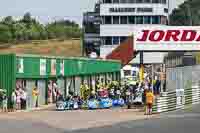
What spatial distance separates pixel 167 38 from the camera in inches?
1742

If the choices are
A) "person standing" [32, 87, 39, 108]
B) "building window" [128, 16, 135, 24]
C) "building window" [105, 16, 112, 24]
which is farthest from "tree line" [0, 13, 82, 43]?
"person standing" [32, 87, 39, 108]

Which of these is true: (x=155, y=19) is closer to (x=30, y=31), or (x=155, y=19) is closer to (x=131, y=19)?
(x=131, y=19)

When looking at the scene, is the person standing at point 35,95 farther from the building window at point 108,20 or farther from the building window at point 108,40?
the building window at point 108,20

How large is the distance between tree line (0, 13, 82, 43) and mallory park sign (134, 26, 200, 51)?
9631 centimetres

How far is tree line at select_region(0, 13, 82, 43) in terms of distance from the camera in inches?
5571

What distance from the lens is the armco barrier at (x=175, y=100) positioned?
34.3 meters

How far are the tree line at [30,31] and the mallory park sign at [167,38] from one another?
96.3 meters

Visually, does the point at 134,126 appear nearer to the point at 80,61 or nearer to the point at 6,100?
the point at 6,100

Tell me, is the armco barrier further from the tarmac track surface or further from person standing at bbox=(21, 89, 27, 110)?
person standing at bbox=(21, 89, 27, 110)

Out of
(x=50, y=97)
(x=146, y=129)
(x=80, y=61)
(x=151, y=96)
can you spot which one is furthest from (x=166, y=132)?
(x=80, y=61)

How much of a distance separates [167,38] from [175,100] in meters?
8.80

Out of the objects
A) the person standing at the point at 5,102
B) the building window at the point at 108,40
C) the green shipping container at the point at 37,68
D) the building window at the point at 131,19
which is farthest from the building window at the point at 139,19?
the person standing at the point at 5,102

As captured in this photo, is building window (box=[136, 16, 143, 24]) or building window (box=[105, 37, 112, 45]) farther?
building window (box=[136, 16, 143, 24])

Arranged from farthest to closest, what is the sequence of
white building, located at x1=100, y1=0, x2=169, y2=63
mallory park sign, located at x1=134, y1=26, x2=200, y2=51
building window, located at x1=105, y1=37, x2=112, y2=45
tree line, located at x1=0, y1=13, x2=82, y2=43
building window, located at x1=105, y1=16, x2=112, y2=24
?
tree line, located at x1=0, y1=13, x2=82, y2=43, building window, located at x1=105, y1=16, x2=112, y2=24, white building, located at x1=100, y1=0, x2=169, y2=63, building window, located at x1=105, y1=37, x2=112, y2=45, mallory park sign, located at x1=134, y1=26, x2=200, y2=51
